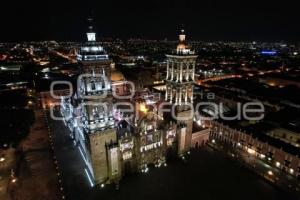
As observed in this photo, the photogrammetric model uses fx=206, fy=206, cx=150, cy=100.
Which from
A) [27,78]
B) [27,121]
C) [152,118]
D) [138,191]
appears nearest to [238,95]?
[152,118]

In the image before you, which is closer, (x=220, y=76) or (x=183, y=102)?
(x=183, y=102)

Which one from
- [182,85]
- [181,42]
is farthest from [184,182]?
[181,42]

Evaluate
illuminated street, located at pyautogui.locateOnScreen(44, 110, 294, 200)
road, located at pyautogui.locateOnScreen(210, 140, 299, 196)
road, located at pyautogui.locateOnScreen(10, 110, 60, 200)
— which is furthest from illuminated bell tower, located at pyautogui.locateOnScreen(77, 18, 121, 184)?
road, located at pyautogui.locateOnScreen(210, 140, 299, 196)

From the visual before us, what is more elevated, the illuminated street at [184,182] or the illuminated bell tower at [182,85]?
the illuminated bell tower at [182,85]

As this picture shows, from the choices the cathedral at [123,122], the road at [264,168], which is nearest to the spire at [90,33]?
the cathedral at [123,122]

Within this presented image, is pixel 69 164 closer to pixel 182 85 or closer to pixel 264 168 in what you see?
pixel 182 85

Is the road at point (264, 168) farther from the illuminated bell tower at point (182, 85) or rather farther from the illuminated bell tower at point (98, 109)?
the illuminated bell tower at point (98, 109)

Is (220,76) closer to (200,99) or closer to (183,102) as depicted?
(200,99)

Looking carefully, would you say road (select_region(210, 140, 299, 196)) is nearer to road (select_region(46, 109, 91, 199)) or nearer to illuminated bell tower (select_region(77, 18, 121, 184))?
illuminated bell tower (select_region(77, 18, 121, 184))
